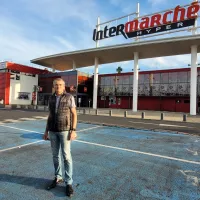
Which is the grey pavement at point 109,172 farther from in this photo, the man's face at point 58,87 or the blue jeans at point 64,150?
the man's face at point 58,87

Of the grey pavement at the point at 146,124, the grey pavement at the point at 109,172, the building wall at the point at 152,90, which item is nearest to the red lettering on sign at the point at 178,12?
the building wall at the point at 152,90

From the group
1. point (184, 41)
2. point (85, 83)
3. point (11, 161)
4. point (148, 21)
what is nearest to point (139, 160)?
point (11, 161)

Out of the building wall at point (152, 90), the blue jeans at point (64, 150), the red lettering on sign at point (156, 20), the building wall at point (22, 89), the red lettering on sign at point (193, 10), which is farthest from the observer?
the building wall at point (22, 89)

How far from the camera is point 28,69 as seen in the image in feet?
139

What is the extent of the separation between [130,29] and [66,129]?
29.1 meters

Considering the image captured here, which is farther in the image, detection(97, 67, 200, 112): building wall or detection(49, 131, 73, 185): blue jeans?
detection(97, 67, 200, 112): building wall

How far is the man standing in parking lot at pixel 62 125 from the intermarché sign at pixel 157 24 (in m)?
27.2

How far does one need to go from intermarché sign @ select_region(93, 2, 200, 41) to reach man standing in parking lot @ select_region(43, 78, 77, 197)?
2723 centimetres

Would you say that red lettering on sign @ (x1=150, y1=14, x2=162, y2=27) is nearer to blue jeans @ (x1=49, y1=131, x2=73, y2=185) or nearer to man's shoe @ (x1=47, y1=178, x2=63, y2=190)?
blue jeans @ (x1=49, y1=131, x2=73, y2=185)

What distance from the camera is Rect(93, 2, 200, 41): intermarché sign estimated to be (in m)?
24.6

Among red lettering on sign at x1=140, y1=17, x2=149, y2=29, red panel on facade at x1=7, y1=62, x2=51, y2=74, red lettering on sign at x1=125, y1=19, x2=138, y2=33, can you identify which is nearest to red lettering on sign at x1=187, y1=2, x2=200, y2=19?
red lettering on sign at x1=140, y1=17, x2=149, y2=29

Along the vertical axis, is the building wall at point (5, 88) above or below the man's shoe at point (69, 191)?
above

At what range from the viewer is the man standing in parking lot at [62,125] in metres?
3.23

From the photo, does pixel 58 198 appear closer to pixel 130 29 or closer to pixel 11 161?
pixel 11 161
